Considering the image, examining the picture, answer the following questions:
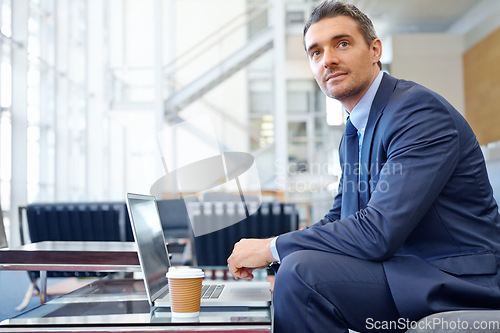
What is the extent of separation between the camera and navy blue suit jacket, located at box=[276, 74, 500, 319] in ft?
3.28

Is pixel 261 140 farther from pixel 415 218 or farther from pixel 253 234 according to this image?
pixel 415 218

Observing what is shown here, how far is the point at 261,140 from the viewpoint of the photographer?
11.5 metres

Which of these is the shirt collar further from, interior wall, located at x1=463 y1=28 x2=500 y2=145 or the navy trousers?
interior wall, located at x1=463 y1=28 x2=500 y2=145

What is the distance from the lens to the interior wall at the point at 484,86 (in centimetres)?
783

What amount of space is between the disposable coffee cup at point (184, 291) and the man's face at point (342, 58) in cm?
63

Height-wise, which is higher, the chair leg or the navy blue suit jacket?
the navy blue suit jacket

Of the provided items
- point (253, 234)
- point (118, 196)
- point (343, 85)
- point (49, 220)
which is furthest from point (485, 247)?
point (118, 196)

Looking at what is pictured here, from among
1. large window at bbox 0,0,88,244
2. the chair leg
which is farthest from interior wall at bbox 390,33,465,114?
the chair leg

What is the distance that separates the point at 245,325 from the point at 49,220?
3.09m

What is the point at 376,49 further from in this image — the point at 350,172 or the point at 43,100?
the point at 43,100

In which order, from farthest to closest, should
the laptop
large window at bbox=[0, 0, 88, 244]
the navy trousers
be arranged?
large window at bbox=[0, 0, 88, 244]
the laptop
the navy trousers

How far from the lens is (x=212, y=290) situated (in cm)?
126

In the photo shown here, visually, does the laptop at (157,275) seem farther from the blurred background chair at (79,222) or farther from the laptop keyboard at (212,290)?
the blurred background chair at (79,222)

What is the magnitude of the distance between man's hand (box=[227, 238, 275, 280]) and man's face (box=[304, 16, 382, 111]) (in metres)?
0.46
